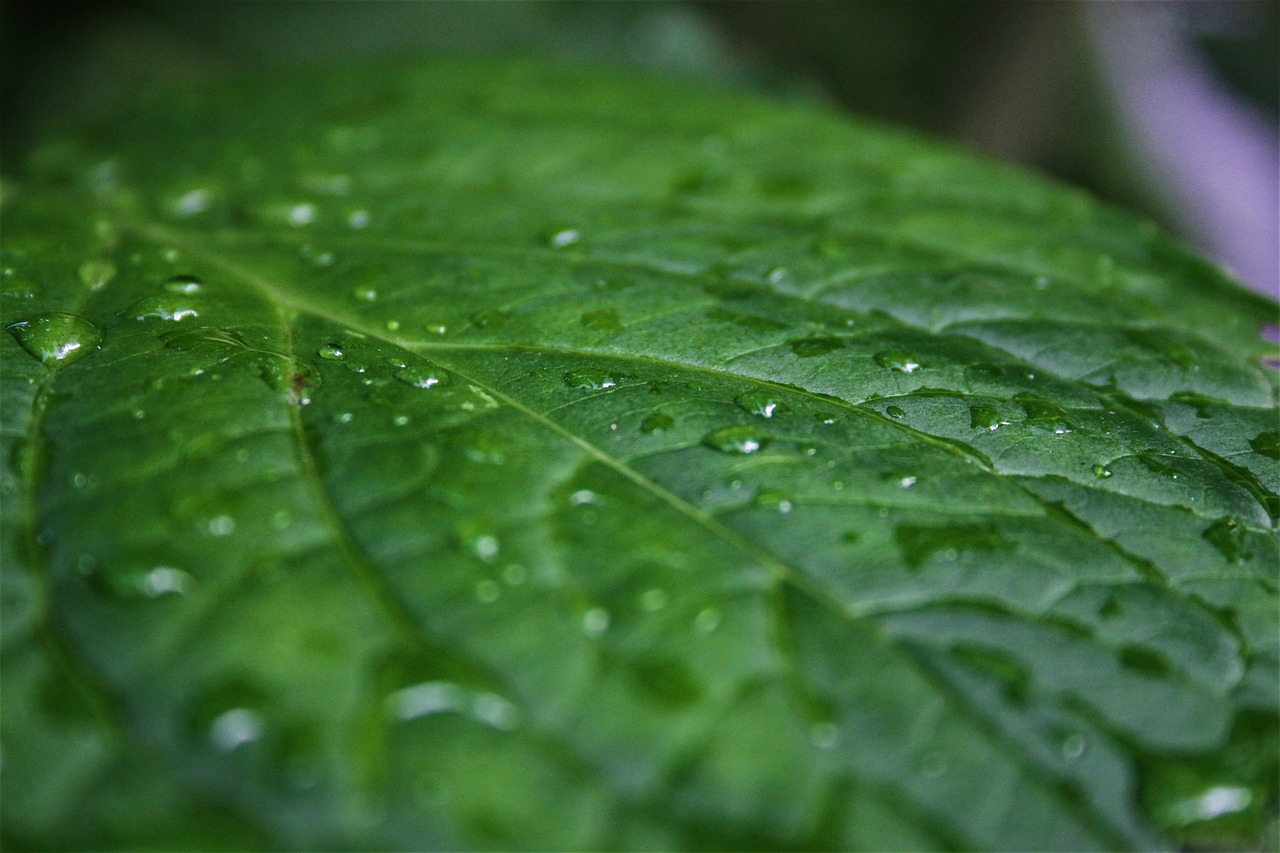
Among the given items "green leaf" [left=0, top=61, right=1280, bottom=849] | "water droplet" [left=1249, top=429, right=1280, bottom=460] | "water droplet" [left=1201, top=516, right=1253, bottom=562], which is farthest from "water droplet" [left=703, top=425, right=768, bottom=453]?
"water droplet" [left=1249, top=429, right=1280, bottom=460]

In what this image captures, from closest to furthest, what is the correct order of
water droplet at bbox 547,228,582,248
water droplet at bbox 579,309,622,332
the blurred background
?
1. water droplet at bbox 579,309,622,332
2. water droplet at bbox 547,228,582,248
3. the blurred background

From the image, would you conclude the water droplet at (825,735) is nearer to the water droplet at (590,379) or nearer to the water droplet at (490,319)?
the water droplet at (590,379)

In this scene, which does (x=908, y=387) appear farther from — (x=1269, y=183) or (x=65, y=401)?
(x=1269, y=183)

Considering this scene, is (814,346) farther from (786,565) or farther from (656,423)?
(786,565)

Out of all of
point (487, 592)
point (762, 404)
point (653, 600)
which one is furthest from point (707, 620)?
point (762, 404)

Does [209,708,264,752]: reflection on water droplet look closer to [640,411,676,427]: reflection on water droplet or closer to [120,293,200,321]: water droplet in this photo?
[640,411,676,427]: reflection on water droplet

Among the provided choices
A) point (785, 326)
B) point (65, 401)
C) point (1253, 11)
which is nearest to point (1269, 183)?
point (1253, 11)
